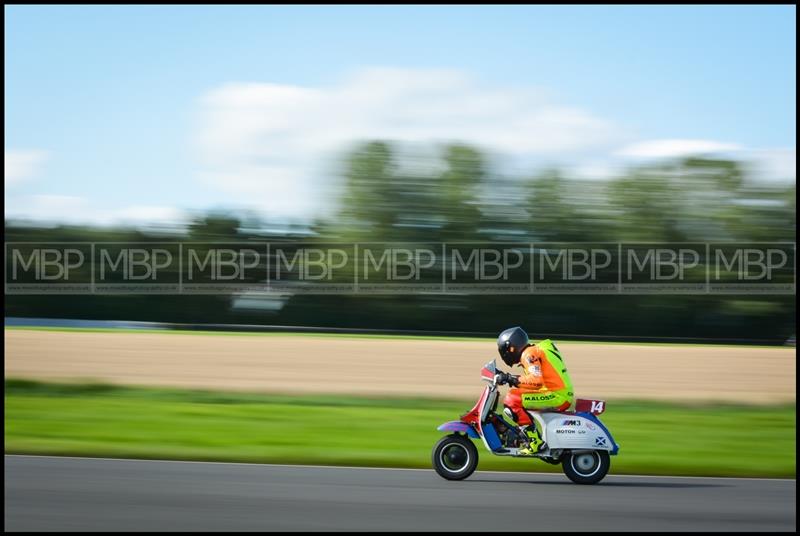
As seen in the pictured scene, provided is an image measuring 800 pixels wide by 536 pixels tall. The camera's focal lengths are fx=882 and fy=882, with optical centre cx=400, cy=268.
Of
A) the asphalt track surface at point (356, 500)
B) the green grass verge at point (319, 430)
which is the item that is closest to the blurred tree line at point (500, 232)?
the green grass verge at point (319, 430)

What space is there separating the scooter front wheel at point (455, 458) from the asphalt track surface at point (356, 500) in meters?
0.14

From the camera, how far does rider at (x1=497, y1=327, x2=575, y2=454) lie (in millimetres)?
8547

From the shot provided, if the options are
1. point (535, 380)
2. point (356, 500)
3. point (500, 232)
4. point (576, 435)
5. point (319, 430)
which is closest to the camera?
point (356, 500)

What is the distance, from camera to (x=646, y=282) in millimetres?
29953

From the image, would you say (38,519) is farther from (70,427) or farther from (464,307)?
(464,307)

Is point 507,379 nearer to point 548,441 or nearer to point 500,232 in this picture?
point 548,441

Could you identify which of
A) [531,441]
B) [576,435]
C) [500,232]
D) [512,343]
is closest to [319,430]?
[531,441]

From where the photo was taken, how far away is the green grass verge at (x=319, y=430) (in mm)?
10391

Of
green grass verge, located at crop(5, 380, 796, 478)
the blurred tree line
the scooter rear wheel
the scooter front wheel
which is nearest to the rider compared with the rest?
the scooter rear wheel

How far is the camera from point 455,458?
28.2 feet

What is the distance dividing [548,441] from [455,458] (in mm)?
914

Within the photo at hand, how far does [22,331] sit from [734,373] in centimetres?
1601

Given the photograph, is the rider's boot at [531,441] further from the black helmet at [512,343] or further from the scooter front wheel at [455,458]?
the black helmet at [512,343]

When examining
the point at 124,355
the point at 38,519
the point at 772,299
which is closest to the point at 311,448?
the point at 38,519
